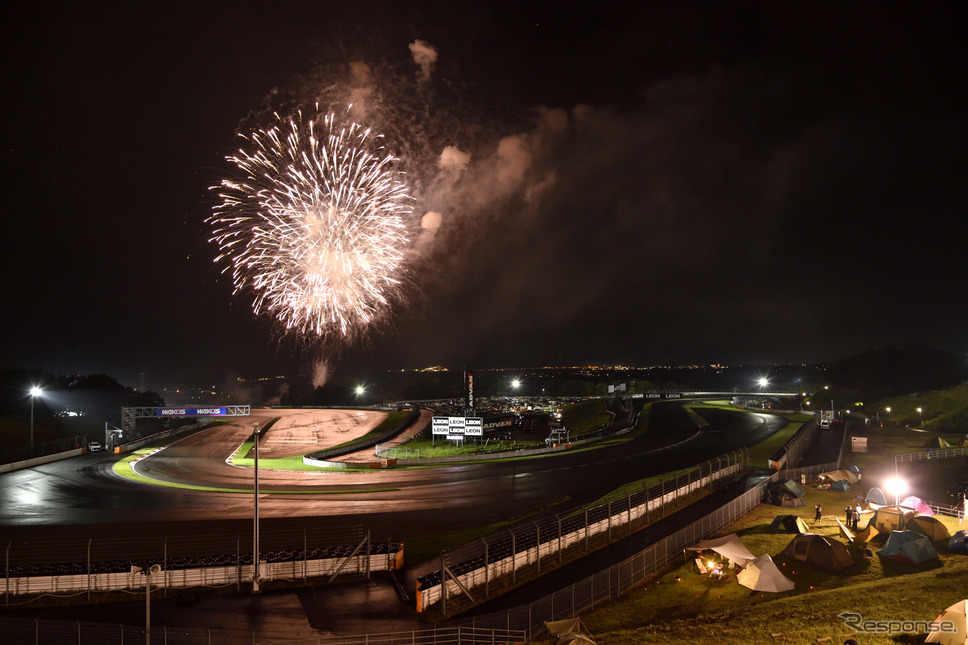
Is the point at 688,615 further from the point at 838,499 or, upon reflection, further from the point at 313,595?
the point at 838,499

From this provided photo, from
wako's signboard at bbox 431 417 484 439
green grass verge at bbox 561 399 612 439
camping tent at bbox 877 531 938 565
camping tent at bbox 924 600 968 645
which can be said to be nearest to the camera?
camping tent at bbox 924 600 968 645

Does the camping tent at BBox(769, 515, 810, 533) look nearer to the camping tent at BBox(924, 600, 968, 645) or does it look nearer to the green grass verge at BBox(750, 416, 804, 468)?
the camping tent at BBox(924, 600, 968, 645)

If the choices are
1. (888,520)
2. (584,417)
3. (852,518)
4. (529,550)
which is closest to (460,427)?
(852,518)

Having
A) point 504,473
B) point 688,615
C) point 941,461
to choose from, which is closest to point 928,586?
point 688,615

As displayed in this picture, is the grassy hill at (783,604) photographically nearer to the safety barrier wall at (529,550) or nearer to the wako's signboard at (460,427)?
the safety barrier wall at (529,550)

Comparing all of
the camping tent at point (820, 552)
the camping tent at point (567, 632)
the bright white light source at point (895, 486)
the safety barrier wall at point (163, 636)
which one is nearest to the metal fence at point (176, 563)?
→ the safety barrier wall at point (163, 636)

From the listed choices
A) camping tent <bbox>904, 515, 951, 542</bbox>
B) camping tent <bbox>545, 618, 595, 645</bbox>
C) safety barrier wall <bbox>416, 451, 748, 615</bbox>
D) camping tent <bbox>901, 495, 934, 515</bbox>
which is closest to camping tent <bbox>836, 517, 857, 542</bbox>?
camping tent <bbox>904, 515, 951, 542</bbox>

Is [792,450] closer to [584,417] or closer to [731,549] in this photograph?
[731,549]
